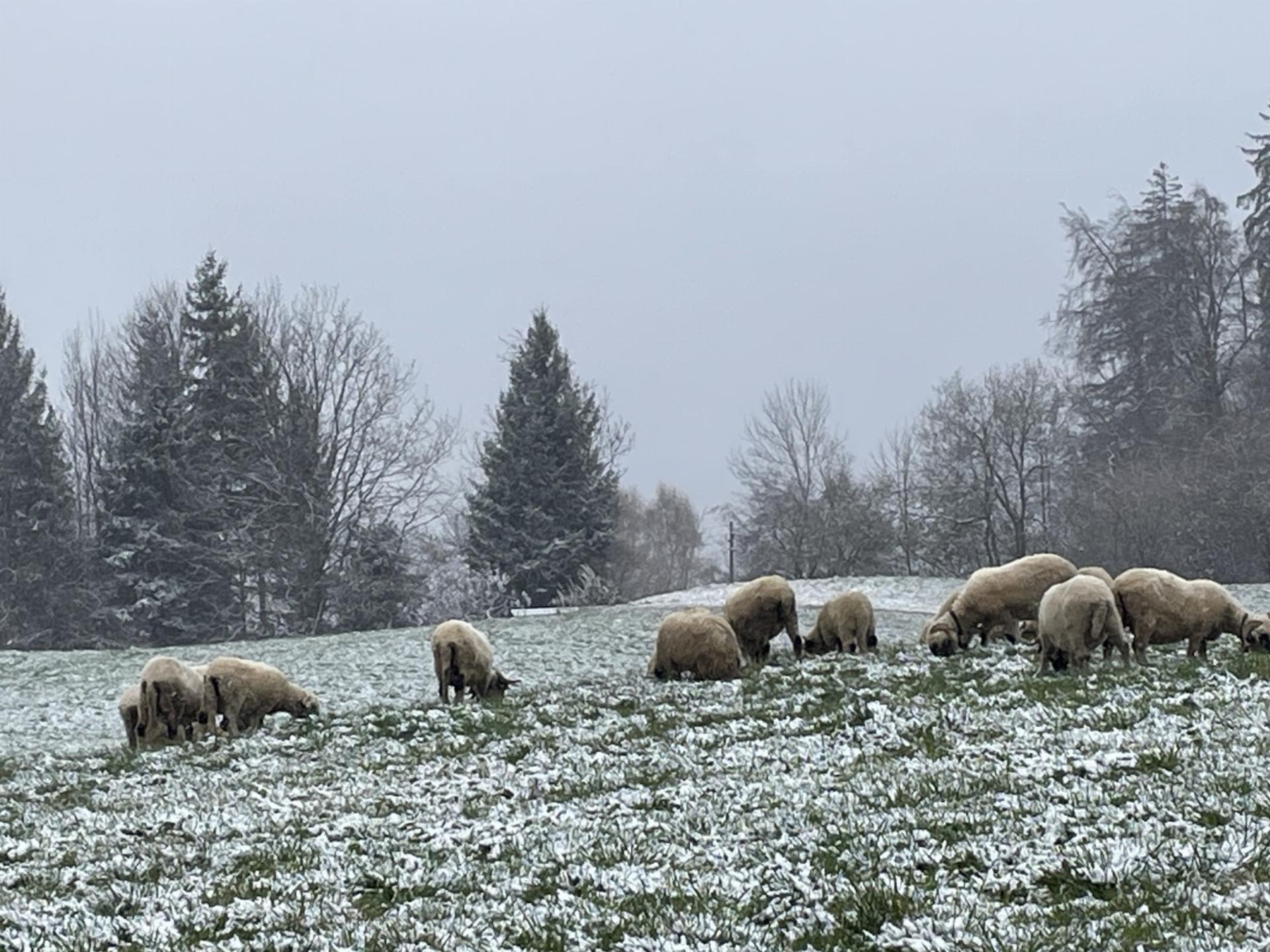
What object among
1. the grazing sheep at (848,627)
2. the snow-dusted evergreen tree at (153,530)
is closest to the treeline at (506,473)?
the snow-dusted evergreen tree at (153,530)

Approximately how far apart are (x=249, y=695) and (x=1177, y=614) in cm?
1193

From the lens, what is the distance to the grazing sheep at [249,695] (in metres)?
16.4

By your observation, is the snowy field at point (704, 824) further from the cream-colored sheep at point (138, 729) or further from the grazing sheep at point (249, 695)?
the grazing sheep at point (249, 695)

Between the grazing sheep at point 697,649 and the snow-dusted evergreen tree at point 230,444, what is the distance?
3327 cm

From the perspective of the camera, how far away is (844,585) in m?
42.4

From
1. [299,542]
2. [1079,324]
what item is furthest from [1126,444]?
[299,542]

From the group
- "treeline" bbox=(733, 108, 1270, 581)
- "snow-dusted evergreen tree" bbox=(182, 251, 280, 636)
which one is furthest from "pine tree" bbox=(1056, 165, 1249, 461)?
"snow-dusted evergreen tree" bbox=(182, 251, 280, 636)

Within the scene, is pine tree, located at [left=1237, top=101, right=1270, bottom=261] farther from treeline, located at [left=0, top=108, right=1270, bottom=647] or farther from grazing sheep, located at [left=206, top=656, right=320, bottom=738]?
grazing sheep, located at [left=206, top=656, right=320, bottom=738]

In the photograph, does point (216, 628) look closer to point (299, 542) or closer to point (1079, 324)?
point (299, 542)

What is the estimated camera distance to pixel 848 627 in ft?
62.5

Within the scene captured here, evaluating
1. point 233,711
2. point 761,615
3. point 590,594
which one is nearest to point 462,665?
point 233,711

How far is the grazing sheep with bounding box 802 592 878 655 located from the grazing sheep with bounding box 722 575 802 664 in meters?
0.81

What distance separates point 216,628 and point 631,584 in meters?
25.7

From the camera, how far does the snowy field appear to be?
5.91 metres
